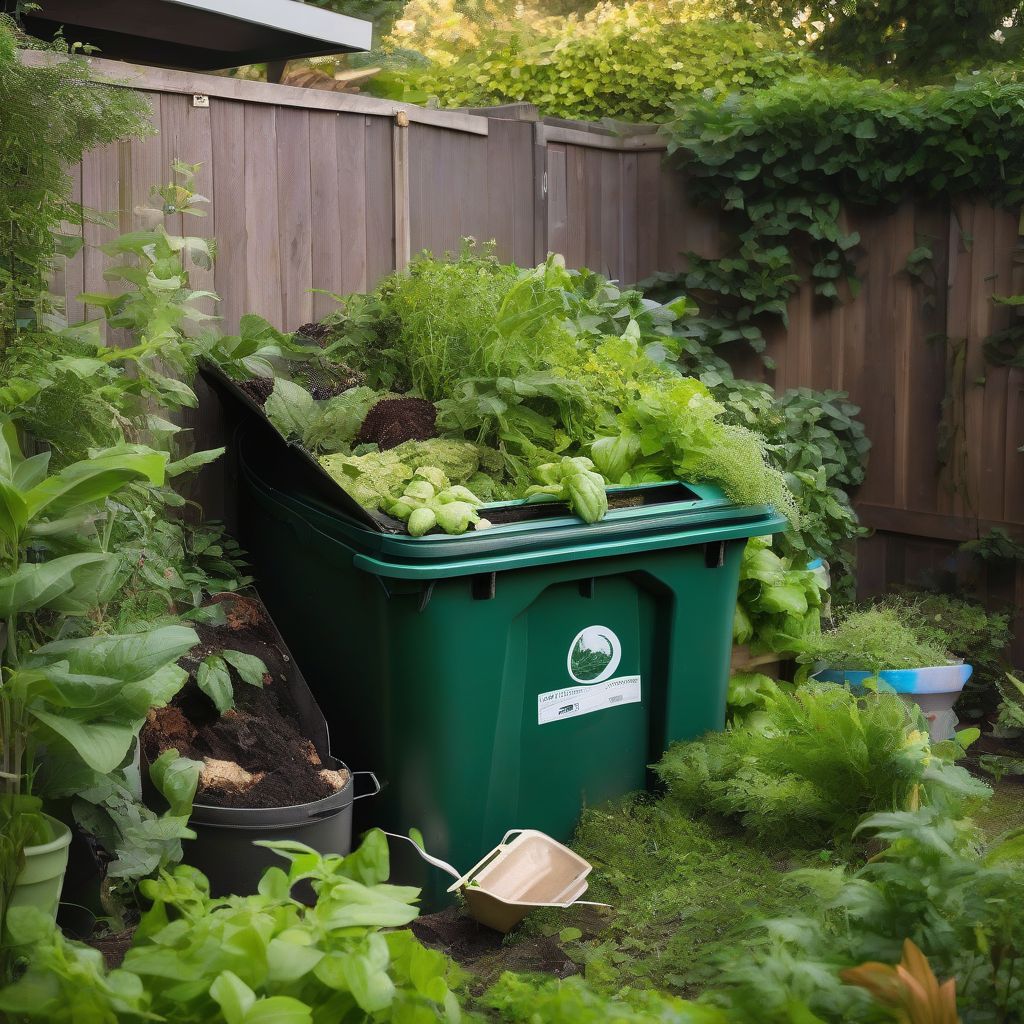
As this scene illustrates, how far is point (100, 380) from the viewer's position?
2.63 meters

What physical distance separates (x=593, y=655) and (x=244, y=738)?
2.97 ft

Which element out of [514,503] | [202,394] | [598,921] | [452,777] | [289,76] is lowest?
[598,921]

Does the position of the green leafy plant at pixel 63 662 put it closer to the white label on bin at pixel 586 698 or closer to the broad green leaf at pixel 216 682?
the broad green leaf at pixel 216 682

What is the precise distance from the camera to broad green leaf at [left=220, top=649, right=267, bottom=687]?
2.81 meters

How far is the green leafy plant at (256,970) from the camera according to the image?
151 cm

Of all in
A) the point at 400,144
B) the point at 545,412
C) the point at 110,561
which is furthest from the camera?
the point at 400,144

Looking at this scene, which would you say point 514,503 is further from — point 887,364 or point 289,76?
point 289,76

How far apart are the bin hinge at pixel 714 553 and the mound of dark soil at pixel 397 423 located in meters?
0.81

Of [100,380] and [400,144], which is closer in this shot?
[100,380]

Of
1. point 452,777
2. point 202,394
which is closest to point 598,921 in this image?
point 452,777

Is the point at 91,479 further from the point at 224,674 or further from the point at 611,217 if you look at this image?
the point at 611,217

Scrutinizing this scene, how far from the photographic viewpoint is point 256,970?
5.09 ft

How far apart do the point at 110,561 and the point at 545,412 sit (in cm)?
166

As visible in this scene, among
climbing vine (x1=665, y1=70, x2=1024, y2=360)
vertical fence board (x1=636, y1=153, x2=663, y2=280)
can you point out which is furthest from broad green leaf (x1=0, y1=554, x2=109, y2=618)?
vertical fence board (x1=636, y1=153, x2=663, y2=280)
